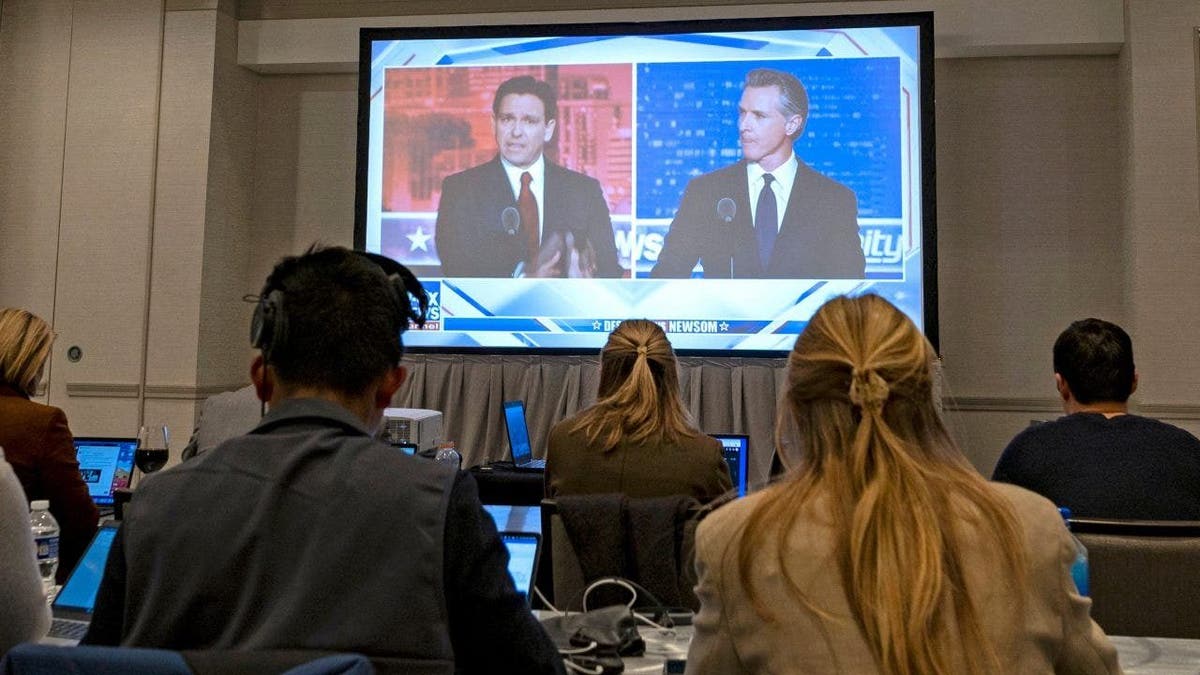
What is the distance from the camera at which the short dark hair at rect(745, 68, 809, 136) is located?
480cm

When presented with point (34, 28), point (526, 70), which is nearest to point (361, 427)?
point (526, 70)

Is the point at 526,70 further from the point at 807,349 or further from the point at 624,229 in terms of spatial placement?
the point at 807,349

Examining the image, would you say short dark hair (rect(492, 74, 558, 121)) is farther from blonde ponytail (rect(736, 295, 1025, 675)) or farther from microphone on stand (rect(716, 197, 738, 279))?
blonde ponytail (rect(736, 295, 1025, 675))

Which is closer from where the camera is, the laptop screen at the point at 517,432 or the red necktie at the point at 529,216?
the laptop screen at the point at 517,432

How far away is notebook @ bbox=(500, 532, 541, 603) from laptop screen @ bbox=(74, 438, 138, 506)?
7.71 feet

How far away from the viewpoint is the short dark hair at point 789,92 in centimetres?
480

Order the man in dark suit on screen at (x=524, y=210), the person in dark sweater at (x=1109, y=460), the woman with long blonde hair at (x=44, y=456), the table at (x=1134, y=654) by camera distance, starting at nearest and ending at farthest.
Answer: the table at (x=1134, y=654) < the person in dark sweater at (x=1109, y=460) < the woman with long blonde hair at (x=44, y=456) < the man in dark suit on screen at (x=524, y=210)

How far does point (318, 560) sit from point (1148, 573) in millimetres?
1540

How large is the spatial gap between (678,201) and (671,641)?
350cm

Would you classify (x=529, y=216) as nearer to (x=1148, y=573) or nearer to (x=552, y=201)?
(x=552, y=201)

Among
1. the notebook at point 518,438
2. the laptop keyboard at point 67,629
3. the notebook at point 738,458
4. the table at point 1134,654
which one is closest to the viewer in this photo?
the table at point 1134,654

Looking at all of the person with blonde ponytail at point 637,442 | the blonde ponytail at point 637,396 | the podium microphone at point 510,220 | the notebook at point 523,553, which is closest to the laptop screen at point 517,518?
the person with blonde ponytail at point 637,442

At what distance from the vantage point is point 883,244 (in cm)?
471

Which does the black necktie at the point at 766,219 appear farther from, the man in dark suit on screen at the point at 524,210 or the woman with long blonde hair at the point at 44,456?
the woman with long blonde hair at the point at 44,456
